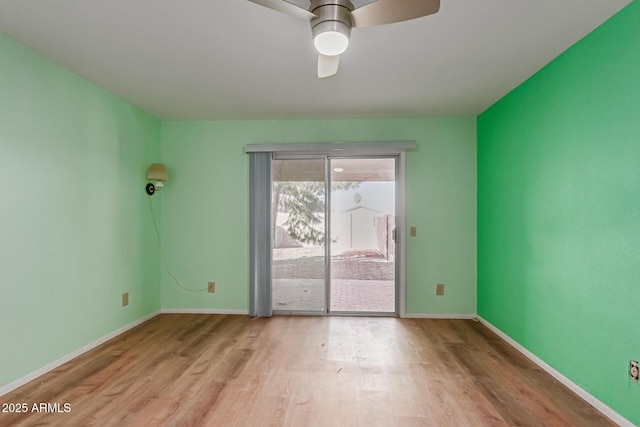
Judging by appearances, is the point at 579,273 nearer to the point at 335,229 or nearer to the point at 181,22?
the point at 335,229

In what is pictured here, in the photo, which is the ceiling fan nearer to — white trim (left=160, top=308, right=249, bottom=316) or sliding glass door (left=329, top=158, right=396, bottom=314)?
sliding glass door (left=329, top=158, right=396, bottom=314)

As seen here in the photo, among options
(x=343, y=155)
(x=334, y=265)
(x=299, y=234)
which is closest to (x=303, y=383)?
(x=334, y=265)

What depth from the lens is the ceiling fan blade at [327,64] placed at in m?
1.92

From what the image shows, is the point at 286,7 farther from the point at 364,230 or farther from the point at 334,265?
the point at 334,265

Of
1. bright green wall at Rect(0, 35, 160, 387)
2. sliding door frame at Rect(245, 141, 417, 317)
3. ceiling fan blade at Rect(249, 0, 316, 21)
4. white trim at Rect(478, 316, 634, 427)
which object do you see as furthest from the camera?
sliding door frame at Rect(245, 141, 417, 317)

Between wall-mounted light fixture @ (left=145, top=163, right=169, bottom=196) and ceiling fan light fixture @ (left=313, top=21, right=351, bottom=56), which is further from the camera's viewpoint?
wall-mounted light fixture @ (left=145, top=163, right=169, bottom=196)

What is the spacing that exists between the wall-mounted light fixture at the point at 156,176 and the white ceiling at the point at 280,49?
70cm

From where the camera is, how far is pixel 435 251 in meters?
3.79

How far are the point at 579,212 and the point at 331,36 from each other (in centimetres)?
194

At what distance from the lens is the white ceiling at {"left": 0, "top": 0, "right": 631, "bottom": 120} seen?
1.83 metres

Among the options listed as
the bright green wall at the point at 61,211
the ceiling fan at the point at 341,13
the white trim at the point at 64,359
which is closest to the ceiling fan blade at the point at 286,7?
the ceiling fan at the point at 341,13

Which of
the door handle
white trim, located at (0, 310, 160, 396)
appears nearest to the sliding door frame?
the door handle

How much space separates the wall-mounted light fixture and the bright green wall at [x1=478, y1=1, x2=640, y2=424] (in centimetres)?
354

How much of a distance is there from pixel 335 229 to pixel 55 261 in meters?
2.60
